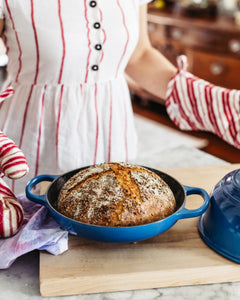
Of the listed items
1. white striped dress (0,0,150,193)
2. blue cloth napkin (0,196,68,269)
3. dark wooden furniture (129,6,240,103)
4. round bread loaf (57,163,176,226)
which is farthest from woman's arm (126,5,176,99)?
dark wooden furniture (129,6,240,103)

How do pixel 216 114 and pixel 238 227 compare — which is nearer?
pixel 238 227

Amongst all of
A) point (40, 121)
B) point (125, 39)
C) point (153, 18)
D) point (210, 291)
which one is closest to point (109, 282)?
point (210, 291)

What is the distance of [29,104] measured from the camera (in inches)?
45.1

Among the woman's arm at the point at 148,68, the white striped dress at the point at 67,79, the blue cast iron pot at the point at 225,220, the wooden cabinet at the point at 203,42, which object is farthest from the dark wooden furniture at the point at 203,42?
the blue cast iron pot at the point at 225,220

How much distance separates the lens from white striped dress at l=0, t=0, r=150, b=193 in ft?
3.40

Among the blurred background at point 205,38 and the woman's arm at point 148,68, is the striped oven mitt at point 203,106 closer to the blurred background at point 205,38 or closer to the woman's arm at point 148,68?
the woman's arm at point 148,68

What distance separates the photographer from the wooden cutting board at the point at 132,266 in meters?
0.69

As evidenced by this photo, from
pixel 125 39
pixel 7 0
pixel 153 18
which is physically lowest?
pixel 153 18

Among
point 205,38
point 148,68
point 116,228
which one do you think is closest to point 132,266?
point 116,228

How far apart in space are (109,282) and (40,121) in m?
0.58

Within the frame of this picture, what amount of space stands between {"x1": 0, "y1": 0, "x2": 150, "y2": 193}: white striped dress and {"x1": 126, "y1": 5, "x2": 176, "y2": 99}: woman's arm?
0.09 m

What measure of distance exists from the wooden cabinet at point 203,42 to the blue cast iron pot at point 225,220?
2.36 m

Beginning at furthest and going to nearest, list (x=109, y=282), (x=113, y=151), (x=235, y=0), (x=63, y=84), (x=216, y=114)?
(x=235, y=0) → (x=113, y=151) → (x=63, y=84) → (x=216, y=114) → (x=109, y=282)

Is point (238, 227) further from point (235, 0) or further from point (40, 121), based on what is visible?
point (235, 0)
